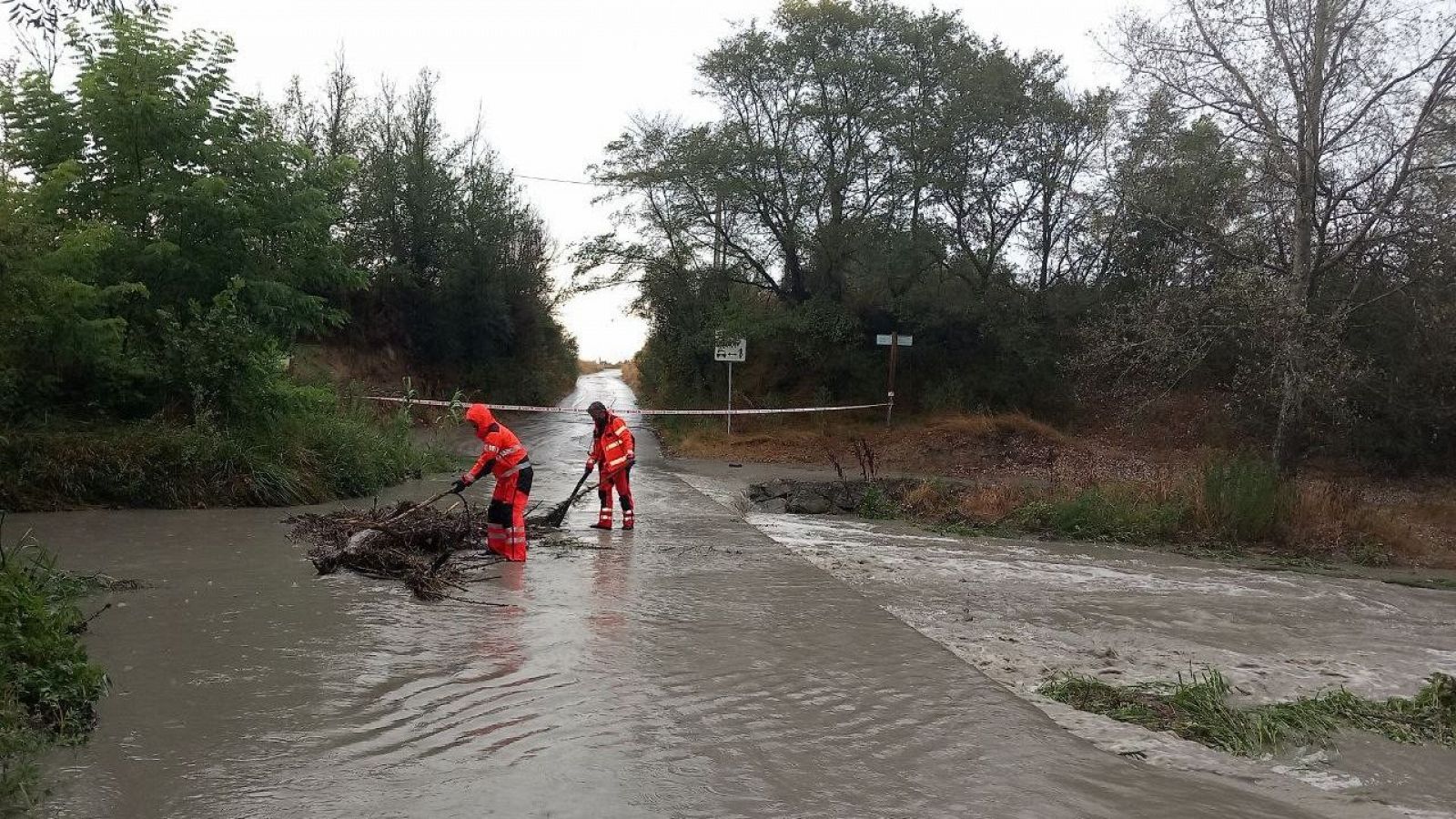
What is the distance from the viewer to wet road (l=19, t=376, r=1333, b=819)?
4.28m

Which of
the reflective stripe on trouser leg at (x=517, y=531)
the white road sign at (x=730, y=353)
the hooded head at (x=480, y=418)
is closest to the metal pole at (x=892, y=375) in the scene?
the white road sign at (x=730, y=353)

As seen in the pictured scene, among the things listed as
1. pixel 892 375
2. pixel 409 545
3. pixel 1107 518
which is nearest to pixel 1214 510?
pixel 1107 518

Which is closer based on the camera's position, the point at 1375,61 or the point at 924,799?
the point at 924,799

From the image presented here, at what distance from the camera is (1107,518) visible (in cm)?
1426

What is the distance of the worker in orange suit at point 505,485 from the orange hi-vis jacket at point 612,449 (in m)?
1.61

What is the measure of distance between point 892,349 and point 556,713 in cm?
2119

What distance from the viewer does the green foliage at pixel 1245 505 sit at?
13938 millimetres

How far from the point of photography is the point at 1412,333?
65.0 feet

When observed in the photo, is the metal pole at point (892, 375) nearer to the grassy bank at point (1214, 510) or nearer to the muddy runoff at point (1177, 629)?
the grassy bank at point (1214, 510)

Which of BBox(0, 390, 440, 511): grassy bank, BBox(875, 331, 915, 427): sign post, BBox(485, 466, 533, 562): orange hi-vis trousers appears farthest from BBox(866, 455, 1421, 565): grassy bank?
BBox(875, 331, 915, 427): sign post

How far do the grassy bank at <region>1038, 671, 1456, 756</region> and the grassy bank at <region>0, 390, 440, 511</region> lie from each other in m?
10.5

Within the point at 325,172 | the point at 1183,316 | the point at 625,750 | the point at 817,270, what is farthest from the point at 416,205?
the point at 625,750

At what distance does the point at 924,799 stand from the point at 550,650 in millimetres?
2967

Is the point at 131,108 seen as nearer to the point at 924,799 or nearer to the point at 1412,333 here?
the point at 924,799
